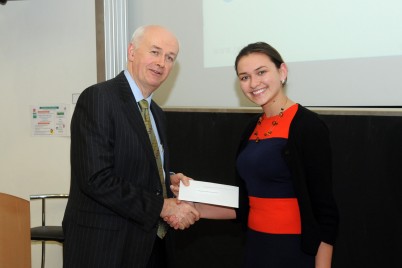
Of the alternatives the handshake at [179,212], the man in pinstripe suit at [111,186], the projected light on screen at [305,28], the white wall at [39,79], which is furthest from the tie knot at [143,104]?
the white wall at [39,79]

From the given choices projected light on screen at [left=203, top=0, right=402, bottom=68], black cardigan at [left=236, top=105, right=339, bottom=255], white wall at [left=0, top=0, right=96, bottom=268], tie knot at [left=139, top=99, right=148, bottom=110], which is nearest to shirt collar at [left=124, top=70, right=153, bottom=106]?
tie knot at [left=139, top=99, right=148, bottom=110]

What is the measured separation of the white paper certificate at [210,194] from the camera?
6.34 ft

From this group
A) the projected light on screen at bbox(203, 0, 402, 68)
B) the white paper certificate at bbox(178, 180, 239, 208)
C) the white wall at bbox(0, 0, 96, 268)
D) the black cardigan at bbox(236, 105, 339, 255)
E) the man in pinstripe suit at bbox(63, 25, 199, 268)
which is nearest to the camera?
the black cardigan at bbox(236, 105, 339, 255)

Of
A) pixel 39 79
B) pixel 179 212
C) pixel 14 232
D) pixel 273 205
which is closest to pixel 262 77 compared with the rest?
pixel 273 205

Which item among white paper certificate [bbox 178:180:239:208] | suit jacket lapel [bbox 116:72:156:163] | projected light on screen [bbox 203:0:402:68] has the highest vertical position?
projected light on screen [bbox 203:0:402:68]

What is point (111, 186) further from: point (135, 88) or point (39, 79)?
point (39, 79)

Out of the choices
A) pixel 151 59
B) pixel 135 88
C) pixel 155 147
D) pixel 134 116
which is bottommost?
pixel 155 147

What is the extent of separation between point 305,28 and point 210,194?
1.44 m

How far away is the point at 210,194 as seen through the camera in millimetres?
1952

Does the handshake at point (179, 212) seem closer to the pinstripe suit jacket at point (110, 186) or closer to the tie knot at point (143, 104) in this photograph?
the pinstripe suit jacket at point (110, 186)

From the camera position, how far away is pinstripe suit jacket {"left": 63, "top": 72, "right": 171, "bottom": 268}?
1.77m

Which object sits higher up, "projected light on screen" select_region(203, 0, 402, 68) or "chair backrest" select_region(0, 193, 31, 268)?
"projected light on screen" select_region(203, 0, 402, 68)

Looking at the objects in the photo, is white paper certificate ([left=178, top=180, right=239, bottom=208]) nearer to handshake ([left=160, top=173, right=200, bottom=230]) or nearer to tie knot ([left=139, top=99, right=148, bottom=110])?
handshake ([left=160, top=173, right=200, bottom=230])

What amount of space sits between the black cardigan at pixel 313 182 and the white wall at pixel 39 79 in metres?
2.51
